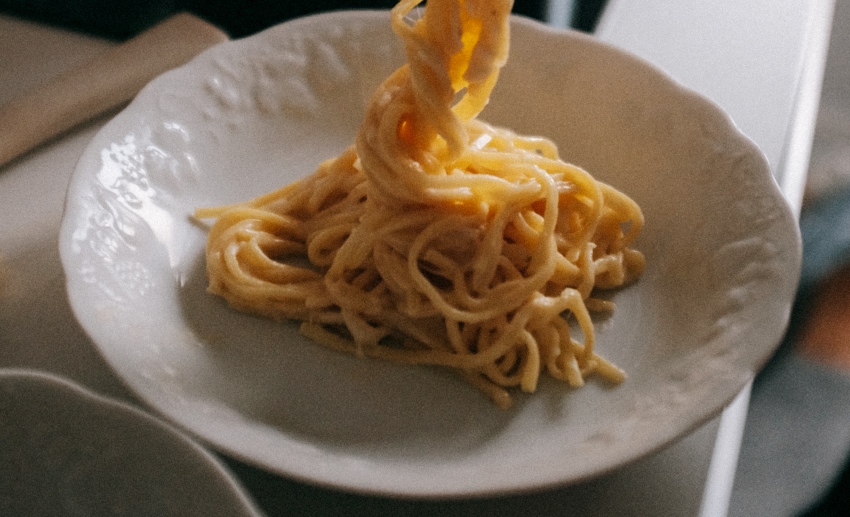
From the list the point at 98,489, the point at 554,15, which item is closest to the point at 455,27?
the point at 98,489

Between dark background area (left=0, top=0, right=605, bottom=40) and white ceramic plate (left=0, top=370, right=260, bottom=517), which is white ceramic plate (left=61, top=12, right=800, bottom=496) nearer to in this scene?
white ceramic plate (left=0, top=370, right=260, bottom=517)

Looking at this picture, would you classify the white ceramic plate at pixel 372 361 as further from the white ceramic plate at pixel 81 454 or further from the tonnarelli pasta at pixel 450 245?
the white ceramic plate at pixel 81 454

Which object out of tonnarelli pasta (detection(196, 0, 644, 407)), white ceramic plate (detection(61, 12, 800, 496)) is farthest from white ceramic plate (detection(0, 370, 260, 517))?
tonnarelli pasta (detection(196, 0, 644, 407))

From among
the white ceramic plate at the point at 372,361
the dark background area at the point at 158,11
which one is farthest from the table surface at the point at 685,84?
the dark background area at the point at 158,11

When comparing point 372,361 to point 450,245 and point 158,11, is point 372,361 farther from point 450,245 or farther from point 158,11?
point 158,11

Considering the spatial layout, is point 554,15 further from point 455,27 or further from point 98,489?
point 98,489
